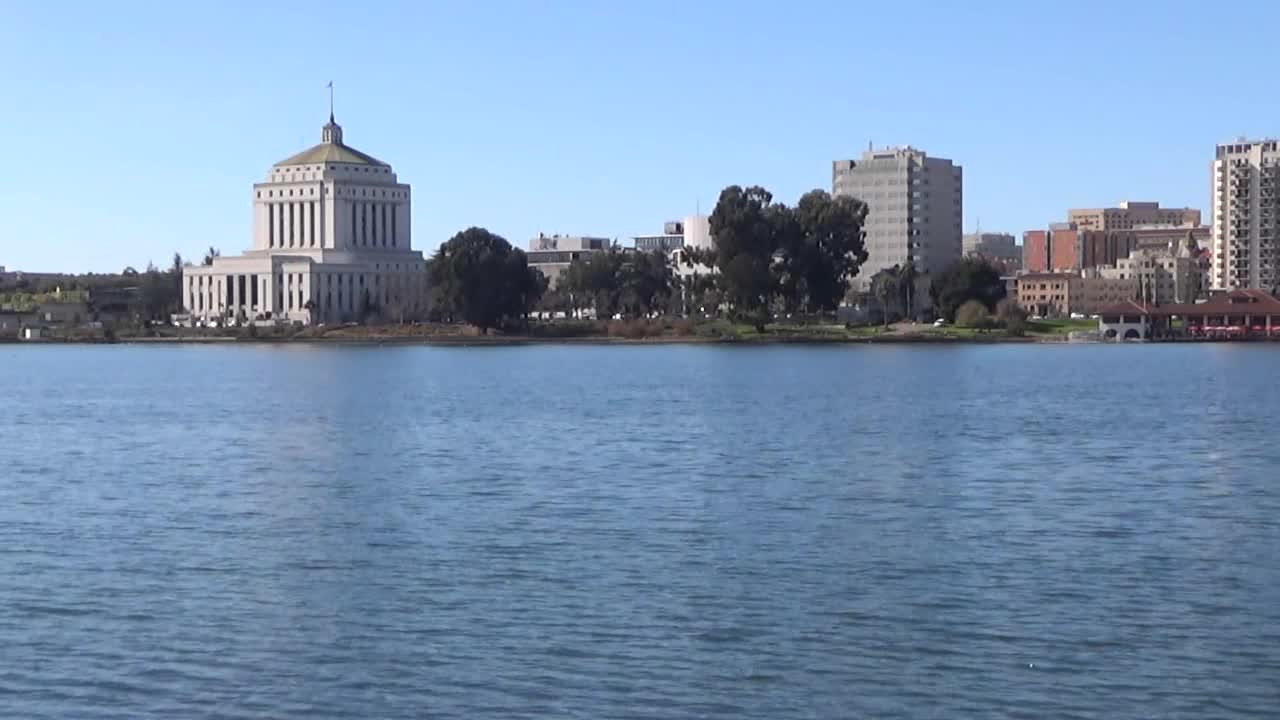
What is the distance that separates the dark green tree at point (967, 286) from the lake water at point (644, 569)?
293 ft

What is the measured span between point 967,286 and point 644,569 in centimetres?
12198

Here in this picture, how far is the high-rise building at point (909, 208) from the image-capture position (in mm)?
190375

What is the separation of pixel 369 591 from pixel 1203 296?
579ft

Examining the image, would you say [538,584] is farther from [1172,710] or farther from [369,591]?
[1172,710]

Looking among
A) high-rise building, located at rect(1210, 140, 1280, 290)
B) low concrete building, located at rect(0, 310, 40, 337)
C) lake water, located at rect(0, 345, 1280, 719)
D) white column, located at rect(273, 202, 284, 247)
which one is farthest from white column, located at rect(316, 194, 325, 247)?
lake water, located at rect(0, 345, 1280, 719)

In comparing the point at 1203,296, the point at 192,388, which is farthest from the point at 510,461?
the point at 1203,296

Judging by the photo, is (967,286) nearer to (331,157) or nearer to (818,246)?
(818,246)

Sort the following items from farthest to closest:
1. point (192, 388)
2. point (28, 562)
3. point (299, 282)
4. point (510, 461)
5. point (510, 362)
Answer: point (299, 282) → point (510, 362) → point (192, 388) → point (510, 461) → point (28, 562)

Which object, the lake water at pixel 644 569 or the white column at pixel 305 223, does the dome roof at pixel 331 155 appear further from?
the lake water at pixel 644 569

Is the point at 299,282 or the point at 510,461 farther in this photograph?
Result: the point at 299,282

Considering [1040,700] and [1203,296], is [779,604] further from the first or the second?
[1203,296]

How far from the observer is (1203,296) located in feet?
627

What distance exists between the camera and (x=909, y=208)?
190375mm

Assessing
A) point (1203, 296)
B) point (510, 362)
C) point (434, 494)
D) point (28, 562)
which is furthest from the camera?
point (1203, 296)
